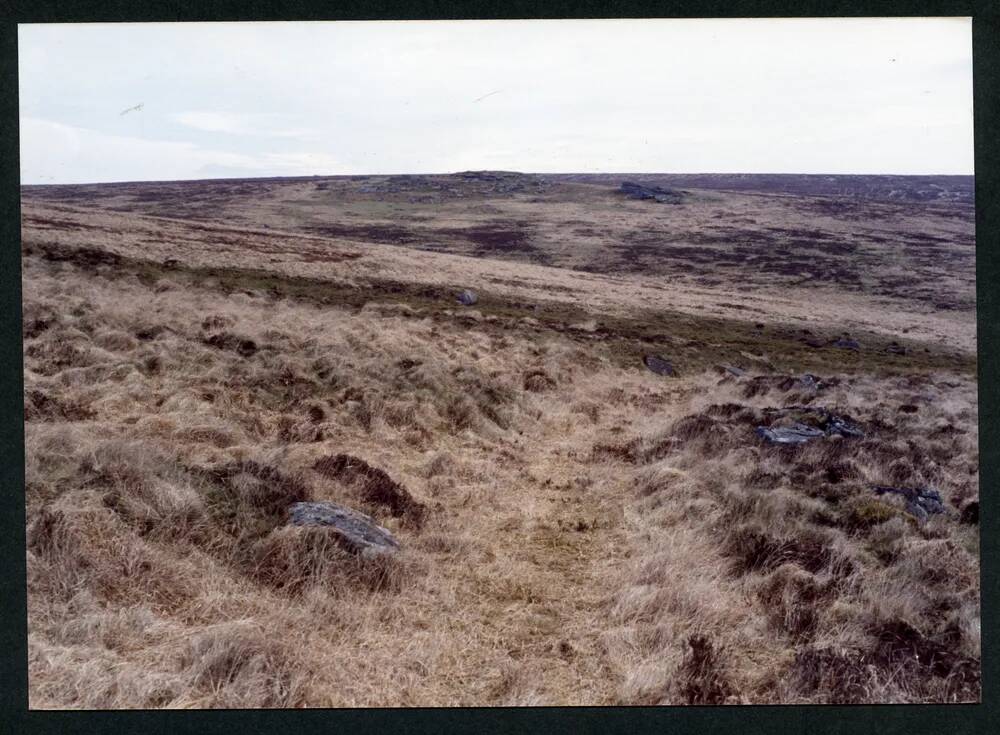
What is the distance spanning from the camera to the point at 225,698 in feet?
17.2

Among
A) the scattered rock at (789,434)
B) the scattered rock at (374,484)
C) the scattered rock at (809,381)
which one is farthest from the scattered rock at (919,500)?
the scattered rock at (809,381)

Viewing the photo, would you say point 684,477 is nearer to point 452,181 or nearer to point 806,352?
point 806,352

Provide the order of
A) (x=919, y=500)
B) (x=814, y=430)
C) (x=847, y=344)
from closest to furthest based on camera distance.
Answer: (x=919, y=500)
(x=814, y=430)
(x=847, y=344)

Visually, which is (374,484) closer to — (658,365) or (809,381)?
(658,365)

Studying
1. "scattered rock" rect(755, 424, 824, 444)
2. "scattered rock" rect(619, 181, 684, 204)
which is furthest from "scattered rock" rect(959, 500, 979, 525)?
"scattered rock" rect(619, 181, 684, 204)

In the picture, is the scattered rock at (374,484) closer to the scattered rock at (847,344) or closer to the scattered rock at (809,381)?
the scattered rock at (809,381)

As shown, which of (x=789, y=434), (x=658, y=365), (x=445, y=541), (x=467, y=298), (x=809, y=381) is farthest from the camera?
(x=467, y=298)

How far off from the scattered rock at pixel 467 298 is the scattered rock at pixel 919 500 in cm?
1518

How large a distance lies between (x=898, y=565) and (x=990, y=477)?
1.30 m

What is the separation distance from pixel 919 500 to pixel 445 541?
6033 mm

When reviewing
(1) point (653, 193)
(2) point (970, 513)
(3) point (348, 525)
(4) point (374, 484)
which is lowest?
(2) point (970, 513)

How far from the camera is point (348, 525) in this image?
6793 mm

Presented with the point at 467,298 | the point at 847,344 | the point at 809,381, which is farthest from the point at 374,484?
the point at 847,344

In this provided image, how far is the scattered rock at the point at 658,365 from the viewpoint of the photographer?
17.8m
